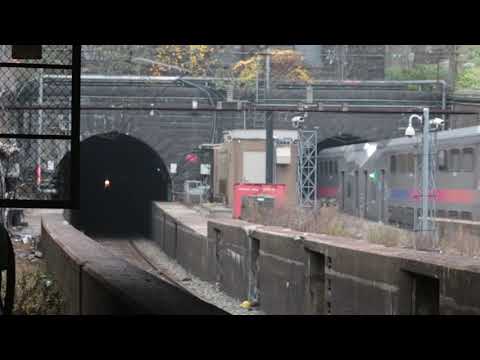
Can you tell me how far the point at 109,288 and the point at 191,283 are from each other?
61.4 feet

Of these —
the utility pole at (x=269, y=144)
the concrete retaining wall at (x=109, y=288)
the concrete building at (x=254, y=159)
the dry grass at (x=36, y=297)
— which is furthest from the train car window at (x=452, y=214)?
the dry grass at (x=36, y=297)

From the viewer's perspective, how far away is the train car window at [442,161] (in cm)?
3077

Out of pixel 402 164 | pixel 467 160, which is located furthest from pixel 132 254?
pixel 467 160

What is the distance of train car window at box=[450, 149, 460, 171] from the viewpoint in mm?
29578

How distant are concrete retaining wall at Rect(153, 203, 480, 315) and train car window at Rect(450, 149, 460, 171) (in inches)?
296

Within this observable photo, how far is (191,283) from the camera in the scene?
26859 mm

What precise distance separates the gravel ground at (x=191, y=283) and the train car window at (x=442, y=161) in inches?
322

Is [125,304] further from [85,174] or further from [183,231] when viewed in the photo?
[85,174]

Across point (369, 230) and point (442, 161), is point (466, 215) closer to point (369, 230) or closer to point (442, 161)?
point (442, 161)

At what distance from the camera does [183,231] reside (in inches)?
1248
